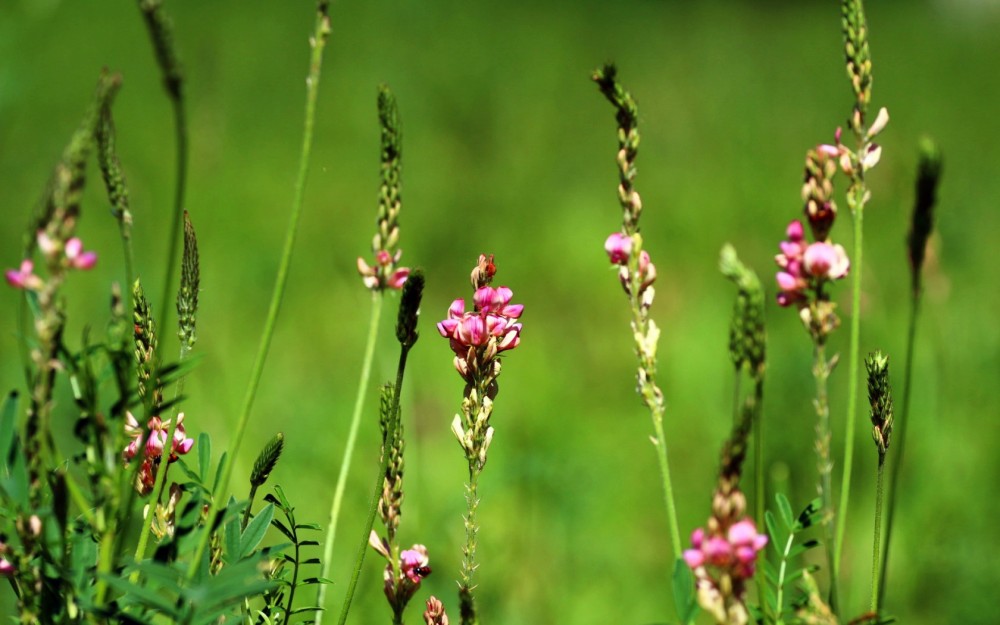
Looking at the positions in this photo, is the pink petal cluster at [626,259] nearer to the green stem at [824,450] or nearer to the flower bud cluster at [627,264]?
the flower bud cluster at [627,264]

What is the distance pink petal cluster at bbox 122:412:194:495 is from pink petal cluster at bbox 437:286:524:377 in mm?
333

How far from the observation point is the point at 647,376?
1.08 meters

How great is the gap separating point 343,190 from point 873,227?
9.40 ft

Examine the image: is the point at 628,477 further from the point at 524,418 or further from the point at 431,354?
the point at 431,354

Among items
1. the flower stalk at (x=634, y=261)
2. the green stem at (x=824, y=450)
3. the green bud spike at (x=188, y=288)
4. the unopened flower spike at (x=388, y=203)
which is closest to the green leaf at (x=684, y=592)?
the flower stalk at (x=634, y=261)

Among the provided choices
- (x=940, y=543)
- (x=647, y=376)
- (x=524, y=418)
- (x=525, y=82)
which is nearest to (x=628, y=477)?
(x=524, y=418)

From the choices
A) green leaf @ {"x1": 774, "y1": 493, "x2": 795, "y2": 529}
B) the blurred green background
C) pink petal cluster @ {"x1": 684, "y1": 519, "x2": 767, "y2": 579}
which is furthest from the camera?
the blurred green background

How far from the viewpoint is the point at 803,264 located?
3.36ft

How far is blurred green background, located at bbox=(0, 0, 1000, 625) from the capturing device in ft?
9.11

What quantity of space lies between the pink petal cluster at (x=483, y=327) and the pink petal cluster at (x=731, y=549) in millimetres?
387

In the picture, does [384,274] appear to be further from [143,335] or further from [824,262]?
[824,262]

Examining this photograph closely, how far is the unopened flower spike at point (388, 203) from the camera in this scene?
3.88 ft

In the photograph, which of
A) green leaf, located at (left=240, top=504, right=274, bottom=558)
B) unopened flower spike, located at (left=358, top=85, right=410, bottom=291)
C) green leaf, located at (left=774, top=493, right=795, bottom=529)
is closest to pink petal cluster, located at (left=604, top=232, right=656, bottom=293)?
unopened flower spike, located at (left=358, top=85, right=410, bottom=291)

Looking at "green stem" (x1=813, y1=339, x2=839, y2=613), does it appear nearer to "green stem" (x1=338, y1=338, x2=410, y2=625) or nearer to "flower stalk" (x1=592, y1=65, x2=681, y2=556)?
"flower stalk" (x1=592, y1=65, x2=681, y2=556)
